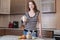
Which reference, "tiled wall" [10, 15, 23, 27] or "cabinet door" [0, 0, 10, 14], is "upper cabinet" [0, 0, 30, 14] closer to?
"cabinet door" [0, 0, 10, 14]

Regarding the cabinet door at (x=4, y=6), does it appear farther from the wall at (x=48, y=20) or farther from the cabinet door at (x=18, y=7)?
the wall at (x=48, y=20)

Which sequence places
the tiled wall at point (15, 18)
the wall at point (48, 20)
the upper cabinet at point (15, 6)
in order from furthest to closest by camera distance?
the tiled wall at point (15, 18) → the upper cabinet at point (15, 6) → the wall at point (48, 20)

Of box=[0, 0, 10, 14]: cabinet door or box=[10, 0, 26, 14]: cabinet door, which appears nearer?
box=[0, 0, 10, 14]: cabinet door

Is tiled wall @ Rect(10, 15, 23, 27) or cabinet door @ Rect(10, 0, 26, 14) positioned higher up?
cabinet door @ Rect(10, 0, 26, 14)

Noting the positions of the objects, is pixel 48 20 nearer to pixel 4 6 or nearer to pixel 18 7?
pixel 18 7

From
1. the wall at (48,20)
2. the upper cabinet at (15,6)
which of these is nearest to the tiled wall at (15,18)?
the upper cabinet at (15,6)

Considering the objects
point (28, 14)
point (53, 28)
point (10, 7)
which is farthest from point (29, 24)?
point (10, 7)

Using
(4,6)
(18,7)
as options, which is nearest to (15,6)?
(18,7)

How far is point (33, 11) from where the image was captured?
2.19m

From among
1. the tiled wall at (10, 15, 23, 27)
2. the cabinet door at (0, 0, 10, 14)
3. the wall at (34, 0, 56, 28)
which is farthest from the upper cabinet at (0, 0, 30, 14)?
the wall at (34, 0, 56, 28)

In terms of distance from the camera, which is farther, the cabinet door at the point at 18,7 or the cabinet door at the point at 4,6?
the cabinet door at the point at 18,7

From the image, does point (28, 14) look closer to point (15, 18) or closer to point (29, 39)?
point (29, 39)

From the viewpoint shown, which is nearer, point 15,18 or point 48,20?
point 48,20

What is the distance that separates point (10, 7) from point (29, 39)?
8.25 feet
